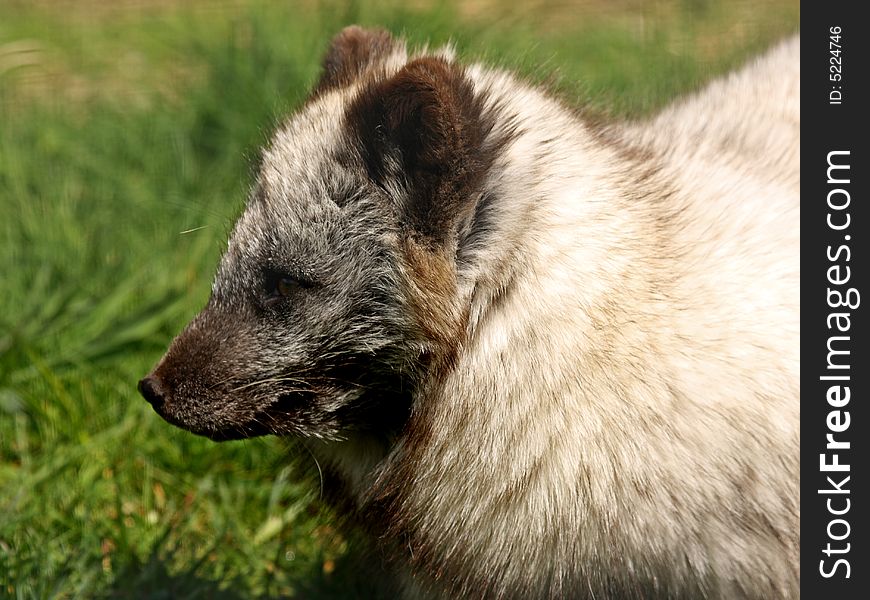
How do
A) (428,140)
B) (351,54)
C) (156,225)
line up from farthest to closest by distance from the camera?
(156,225), (351,54), (428,140)

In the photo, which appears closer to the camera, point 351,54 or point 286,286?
point 286,286

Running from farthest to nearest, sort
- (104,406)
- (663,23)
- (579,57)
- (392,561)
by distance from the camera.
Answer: (663,23) < (579,57) < (104,406) < (392,561)

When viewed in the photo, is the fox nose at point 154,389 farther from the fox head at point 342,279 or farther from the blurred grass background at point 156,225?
the blurred grass background at point 156,225

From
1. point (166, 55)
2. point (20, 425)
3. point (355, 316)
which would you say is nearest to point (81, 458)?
point (20, 425)

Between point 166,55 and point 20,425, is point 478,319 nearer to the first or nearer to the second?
point 20,425

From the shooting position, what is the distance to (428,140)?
248 cm

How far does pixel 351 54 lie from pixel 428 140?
2.21 feet

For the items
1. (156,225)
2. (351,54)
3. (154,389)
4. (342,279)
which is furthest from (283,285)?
(156,225)

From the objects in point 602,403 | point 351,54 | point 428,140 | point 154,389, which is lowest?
point 602,403

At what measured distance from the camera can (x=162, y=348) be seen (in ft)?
13.7

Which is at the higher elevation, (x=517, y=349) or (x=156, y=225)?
(x=517, y=349)

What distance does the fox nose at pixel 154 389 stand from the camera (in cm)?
268

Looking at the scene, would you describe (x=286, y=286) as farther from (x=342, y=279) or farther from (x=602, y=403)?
(x=602, y=403)

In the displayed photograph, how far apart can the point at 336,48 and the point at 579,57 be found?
301cm
